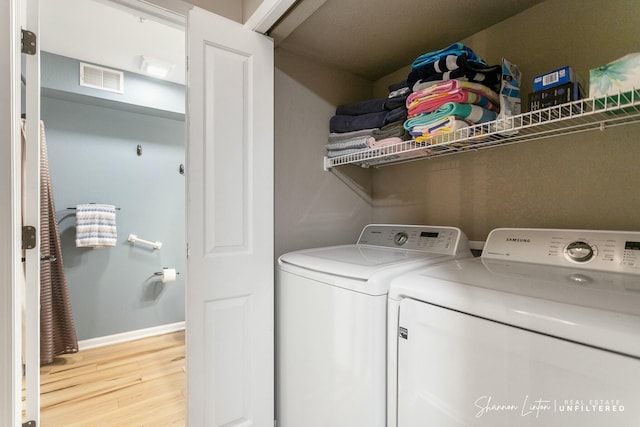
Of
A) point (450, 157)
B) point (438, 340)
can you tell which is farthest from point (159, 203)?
point (438, 340)

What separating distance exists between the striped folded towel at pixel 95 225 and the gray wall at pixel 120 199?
0.14 metres

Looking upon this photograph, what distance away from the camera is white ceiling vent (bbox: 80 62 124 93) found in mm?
2504

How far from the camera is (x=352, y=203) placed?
189 cm

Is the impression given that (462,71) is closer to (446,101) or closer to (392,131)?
(446,101)

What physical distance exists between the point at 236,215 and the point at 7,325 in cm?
88

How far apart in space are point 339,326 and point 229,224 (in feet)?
2.18

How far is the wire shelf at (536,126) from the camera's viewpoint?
Answer: 32.7 inches

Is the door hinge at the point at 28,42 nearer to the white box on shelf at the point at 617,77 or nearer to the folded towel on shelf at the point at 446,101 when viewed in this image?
the folded towel on shelf at the point at 446,101

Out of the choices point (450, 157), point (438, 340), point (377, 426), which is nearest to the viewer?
point (438, 340)

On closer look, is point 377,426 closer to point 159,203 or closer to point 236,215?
point 236,215

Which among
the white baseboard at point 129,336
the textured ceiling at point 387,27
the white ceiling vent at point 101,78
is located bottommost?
the white baseboard at point 129,336

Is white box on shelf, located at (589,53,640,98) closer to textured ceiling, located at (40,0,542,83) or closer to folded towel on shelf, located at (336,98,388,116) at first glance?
textured ceiling, located at (40,0,542,83)

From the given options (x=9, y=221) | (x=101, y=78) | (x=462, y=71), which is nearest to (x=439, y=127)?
(x=462, y=71)

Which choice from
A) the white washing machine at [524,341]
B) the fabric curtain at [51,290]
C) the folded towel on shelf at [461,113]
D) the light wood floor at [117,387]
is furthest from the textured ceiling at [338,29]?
the light wood floor at [117,387]
